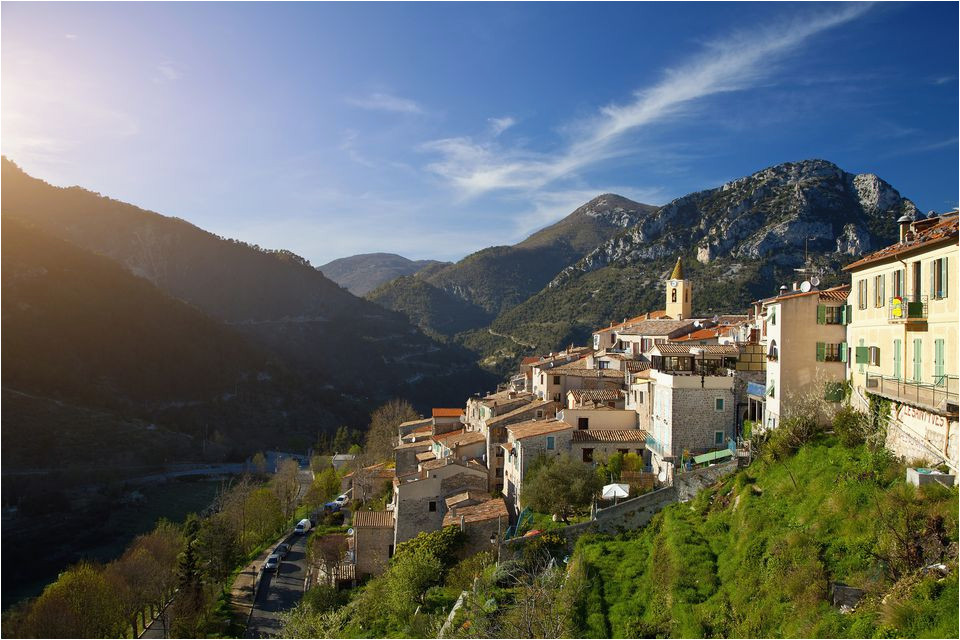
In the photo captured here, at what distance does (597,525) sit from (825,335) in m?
10.2

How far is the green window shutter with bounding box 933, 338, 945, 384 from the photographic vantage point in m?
14.4

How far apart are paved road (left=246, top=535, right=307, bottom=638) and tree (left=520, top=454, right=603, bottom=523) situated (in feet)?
44.2

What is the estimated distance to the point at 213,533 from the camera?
38.8m

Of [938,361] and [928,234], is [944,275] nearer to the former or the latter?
[928,234]

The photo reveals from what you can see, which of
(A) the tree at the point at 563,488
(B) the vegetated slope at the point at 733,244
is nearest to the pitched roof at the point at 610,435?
(A) the tree at the point at 563,488

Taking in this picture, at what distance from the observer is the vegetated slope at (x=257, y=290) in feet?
442

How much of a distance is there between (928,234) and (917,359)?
309cm

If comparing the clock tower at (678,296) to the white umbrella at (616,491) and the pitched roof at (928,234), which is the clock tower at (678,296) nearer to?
the white umbrella at (616,491)

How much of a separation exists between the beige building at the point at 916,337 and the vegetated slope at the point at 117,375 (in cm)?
7720

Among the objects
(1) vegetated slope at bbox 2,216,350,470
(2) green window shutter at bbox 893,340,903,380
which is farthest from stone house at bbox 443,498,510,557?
(1) vegetated slope at bbox 2,216,350,470

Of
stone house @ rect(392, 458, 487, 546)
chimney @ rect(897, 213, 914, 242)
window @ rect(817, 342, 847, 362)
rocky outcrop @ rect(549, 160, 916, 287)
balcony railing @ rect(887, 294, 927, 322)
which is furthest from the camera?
rocky outcrop @ rect(549, 160, 916, 287)

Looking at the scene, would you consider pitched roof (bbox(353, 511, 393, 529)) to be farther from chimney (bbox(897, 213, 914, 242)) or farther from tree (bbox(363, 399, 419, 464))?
chimney (bbox(897, 213, 914, 242))

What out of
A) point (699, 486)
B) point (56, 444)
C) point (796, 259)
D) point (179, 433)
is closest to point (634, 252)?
point (796, 259)

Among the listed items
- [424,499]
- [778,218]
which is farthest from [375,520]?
[778,218]
